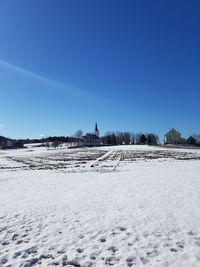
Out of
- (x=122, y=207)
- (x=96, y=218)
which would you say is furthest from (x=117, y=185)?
(x=96, y=218)

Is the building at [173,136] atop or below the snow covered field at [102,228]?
atop

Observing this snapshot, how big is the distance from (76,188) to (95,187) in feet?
4.14

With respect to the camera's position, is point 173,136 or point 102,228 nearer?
point 102,228

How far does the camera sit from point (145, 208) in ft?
28.8

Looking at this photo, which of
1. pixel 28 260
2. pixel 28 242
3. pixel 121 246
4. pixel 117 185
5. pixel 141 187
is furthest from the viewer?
pixel 117 185

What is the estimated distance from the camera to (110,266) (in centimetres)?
480

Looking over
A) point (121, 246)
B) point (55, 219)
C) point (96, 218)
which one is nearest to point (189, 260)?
point (121, 246)

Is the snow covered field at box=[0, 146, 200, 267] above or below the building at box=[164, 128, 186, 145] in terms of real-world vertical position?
below

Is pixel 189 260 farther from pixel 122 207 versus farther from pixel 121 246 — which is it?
pixel 122 207

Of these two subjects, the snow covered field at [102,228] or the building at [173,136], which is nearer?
the snow covered field at [102,228]

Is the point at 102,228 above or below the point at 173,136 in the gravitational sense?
below

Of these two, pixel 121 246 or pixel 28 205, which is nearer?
pixel 121 246

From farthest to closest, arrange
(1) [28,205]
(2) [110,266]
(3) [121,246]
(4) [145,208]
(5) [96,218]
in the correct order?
(1) [28,205], (4) [145,208], (5) [96,218], (3) [121,246], (2) [110,266]

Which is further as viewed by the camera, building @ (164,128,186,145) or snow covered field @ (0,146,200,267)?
building @ (164,128,186,145)
